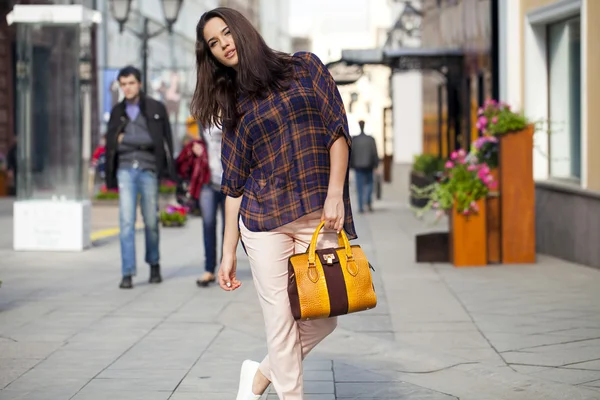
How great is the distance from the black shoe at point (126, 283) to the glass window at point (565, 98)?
201 inches

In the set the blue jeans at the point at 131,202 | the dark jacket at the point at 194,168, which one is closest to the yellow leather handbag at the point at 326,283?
the blue jeans at the point at 131,202

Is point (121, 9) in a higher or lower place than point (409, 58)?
higher

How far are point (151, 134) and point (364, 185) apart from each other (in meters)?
12.9

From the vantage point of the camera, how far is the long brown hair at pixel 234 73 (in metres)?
4.52

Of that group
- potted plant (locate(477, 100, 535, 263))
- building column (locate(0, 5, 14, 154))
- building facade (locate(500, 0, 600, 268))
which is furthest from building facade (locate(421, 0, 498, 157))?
building column (locate(0, 5, 14, 154))

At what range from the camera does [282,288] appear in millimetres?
4594

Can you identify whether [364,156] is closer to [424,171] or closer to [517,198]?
[424,171]

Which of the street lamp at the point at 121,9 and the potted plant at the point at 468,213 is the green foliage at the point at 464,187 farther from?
the street lamp at the point at 121,9

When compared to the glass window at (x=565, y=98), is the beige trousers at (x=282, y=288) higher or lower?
lower

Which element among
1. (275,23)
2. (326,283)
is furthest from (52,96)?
(275,23)

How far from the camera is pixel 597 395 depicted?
228 inches

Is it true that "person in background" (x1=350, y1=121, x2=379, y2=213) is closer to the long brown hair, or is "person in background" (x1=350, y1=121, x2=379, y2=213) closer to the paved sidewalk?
the paved sidewalk

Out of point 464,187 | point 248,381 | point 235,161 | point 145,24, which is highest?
point 145,24

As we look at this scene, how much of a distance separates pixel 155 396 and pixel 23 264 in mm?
7051
